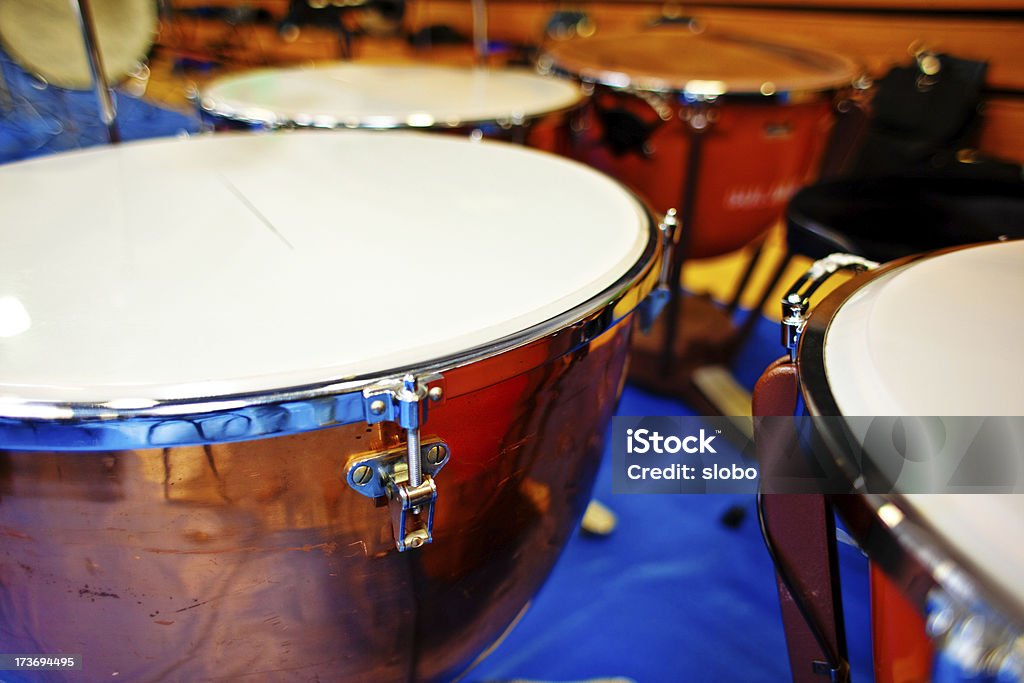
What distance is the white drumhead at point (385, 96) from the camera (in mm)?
→ 912

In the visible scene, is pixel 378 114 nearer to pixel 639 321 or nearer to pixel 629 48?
pixel 639 321

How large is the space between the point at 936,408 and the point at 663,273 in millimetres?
327

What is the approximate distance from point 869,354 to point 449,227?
1.10 feet

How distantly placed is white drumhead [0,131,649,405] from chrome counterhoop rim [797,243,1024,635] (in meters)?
0.18

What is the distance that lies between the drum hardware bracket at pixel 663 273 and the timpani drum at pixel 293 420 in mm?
28

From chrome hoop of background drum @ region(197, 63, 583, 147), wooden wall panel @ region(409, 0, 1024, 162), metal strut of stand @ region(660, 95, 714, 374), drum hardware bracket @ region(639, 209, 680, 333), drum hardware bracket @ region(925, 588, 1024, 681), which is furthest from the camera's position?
wooden wall panel @ region(409, 0, 1024, 162)

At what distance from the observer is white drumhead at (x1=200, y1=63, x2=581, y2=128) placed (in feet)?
2.99

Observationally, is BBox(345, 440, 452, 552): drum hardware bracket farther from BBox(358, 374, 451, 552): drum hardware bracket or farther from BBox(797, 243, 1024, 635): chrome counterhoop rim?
BBox(797, 243, 1024, 635): chrome counterhoop rim

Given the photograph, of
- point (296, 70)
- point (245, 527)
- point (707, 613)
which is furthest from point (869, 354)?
point (296, 70)

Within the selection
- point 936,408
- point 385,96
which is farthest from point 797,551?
point 385,96

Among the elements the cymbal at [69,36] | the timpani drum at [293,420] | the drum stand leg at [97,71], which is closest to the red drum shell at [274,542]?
the timpani drum at [293,420]

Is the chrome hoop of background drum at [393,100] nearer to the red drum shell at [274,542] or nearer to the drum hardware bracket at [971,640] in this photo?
the red drum shell at [274,542]

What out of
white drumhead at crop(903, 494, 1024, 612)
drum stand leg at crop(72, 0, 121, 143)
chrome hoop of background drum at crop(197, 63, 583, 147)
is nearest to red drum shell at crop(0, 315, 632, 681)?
white drumhead at crop(903, 494, 1024, 612)

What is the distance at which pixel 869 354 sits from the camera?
14.1 inches
